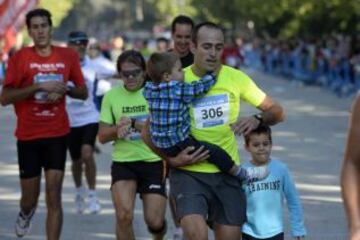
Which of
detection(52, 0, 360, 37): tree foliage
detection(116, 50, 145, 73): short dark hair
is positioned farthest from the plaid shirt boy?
detection(52, 0, 360, 37): tree foliage

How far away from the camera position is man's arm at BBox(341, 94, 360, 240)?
420 cm

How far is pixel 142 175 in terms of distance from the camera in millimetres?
8031

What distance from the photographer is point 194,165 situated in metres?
6.65

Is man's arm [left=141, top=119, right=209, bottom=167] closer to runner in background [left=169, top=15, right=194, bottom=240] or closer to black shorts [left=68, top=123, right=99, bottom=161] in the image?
runner in background [left=169, top=15, right=194, bottom=240]

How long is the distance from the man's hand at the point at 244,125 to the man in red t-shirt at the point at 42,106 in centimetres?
211

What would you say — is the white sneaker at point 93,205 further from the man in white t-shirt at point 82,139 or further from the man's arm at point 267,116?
the man's arm at point 267,116

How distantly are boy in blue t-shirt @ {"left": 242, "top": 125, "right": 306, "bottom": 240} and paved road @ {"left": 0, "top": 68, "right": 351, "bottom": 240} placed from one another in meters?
2.94

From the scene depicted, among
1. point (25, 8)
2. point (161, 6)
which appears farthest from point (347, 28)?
point (161, 6)

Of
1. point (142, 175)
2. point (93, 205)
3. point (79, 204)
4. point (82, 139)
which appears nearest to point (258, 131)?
point (142, 175)

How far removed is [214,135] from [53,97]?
2.06 metres

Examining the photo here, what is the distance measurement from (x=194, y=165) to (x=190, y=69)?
1.95ft

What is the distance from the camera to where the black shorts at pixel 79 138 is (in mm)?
11281

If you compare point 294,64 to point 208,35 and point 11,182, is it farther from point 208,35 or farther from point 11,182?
point 208,35

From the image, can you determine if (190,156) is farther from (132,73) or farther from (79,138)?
(79,138)
